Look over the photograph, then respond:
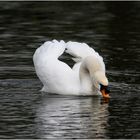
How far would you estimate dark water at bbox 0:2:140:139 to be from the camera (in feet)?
45.6

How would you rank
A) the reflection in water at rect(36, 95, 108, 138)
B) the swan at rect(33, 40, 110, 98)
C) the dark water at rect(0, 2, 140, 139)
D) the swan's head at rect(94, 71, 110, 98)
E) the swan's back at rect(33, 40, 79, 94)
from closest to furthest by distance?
1. the reflection in water at rect(36, 95, 108, 138)
2. the dark water at rect(0, 2, 140, 139)
3. the swan's head at rect(94, 71, 110, 98)
4. the swan at rect(33, 40, 110, 98)
5. the swan's back at rect(33, 40, 79, 94)

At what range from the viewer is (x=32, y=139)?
13.1m

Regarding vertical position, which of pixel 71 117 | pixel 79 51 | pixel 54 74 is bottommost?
pixel 71 117

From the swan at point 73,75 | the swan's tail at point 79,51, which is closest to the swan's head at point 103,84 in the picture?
the swan at point 73,75

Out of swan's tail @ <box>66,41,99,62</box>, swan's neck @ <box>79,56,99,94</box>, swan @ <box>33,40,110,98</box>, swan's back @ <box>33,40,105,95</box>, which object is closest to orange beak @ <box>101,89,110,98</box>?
swan @ <box>33,40,110,98</box>

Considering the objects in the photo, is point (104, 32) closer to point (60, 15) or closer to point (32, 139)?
point (60, 15)

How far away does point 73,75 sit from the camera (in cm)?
1675

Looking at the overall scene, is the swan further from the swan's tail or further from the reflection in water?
the reflection in water

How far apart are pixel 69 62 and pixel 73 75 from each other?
2.76 meters

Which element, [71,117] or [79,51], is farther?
[79,51]

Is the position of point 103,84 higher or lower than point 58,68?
lower

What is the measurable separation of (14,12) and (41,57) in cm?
922

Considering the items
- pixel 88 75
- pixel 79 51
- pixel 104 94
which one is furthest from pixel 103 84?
pixel 79 51

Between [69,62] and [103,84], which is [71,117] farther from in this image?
[69,62]
